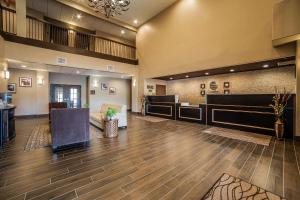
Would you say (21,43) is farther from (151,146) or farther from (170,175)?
(170,175)

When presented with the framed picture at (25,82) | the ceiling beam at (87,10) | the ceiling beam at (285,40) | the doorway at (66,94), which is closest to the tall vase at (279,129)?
the ceiling beam at (285,40)

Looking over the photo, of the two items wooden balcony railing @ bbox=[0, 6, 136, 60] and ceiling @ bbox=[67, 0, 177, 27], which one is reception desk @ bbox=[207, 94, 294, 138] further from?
wooden balcony railing @ bbox=[0, 6, 136, 60]

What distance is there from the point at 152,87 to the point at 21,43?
6967 mm

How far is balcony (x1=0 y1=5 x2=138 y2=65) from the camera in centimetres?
569

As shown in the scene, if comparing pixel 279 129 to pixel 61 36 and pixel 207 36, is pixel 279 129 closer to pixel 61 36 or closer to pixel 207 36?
pixel 207 36

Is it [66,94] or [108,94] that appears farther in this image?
[108,94]

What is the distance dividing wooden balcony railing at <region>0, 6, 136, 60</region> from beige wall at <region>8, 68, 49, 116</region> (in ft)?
Answer: 7.16

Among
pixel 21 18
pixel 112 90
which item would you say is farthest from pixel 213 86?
pixel 21 18

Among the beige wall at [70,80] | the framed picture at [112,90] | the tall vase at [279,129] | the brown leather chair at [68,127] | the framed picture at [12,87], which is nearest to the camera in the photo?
the brown leather chair at [68,127]

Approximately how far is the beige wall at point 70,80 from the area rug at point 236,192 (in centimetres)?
1061

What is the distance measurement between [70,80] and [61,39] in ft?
9.72

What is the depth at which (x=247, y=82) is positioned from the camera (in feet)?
21.4

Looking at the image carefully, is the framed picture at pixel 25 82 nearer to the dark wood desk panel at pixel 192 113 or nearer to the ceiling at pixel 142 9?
the ceiling at pixel 142 9

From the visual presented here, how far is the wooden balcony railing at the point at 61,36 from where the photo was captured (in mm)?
5779
